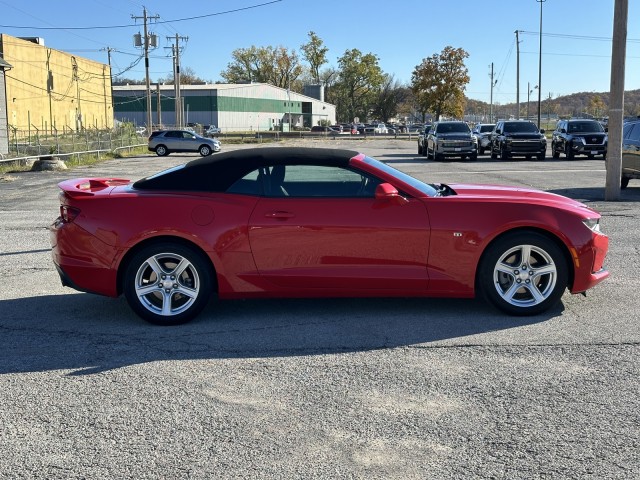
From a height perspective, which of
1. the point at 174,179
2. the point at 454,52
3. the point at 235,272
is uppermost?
the point at 454,52

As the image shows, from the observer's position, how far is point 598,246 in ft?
21.0

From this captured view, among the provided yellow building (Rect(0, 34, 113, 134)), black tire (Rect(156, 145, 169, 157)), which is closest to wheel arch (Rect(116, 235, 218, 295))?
yellow building (Rect(0, 34, 113, 134))

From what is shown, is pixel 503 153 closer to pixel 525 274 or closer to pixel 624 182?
pixel 624 182

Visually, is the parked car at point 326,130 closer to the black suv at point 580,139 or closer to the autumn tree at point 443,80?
the autumn tree at point 443,80

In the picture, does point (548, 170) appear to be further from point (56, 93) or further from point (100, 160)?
point (56, 93)

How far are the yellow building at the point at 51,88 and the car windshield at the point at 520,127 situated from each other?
24743mm

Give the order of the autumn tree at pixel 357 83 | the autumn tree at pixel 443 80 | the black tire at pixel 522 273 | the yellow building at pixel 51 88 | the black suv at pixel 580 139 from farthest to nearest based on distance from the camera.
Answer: the autumn tree at pixel 357 83, the autumn tree at pixel 443 80, the yellow building at pixel 51 88, the black suv at pixel 580 139, the black tire at pixel 522 273

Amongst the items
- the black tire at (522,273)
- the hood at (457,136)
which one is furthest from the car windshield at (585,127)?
the black tire at (522,273)

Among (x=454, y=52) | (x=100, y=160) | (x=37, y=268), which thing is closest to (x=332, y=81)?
(x=454, y=52)

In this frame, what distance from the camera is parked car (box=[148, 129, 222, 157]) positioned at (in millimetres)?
45125

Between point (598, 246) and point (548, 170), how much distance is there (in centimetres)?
2129

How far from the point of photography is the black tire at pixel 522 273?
6258 mm

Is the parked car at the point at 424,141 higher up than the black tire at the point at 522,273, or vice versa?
the parked car at the point at 424,141

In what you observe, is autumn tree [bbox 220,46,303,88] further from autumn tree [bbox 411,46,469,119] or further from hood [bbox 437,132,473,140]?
hood [bbox 437,132,473,140]
